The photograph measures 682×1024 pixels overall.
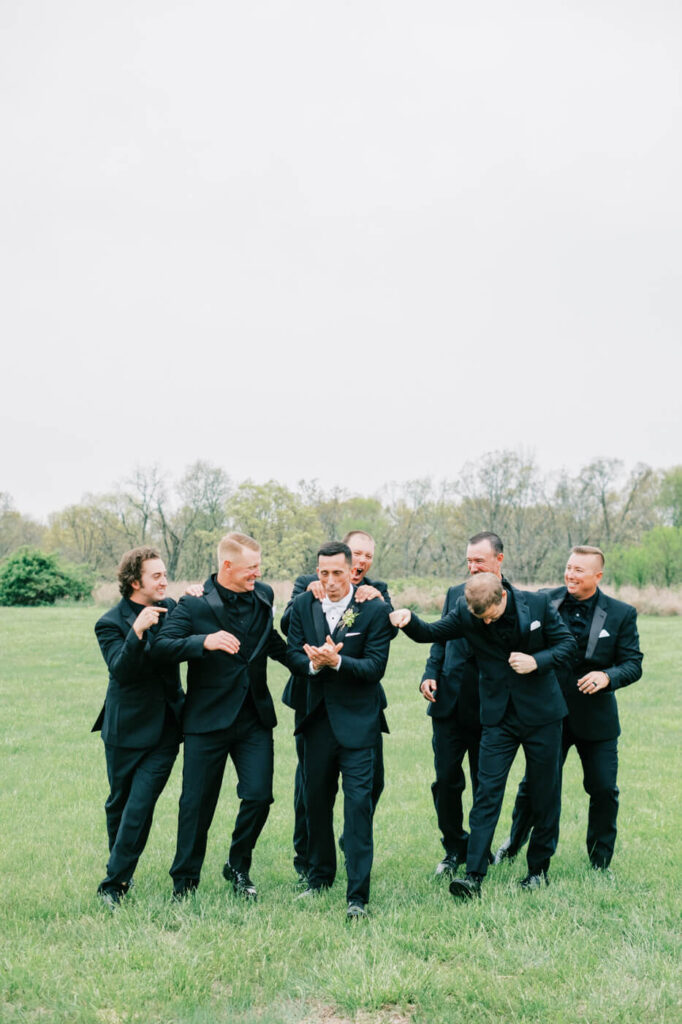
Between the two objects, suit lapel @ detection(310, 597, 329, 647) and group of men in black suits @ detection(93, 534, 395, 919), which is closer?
group of men in black suits @ detection(93, 534, 395, 919)

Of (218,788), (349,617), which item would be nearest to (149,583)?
(349,617)

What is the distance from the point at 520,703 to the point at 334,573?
1533 millimetres

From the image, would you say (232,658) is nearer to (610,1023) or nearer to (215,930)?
(215,930)

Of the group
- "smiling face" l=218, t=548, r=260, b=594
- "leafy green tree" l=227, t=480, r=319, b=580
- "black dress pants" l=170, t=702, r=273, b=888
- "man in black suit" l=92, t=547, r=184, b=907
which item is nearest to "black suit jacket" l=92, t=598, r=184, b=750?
"man in black suit" l=92, t=547, r=184, b=907

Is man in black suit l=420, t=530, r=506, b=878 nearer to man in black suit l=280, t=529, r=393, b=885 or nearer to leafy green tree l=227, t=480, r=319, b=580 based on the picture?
man in black suit l=280, t=529, r=393, b=885

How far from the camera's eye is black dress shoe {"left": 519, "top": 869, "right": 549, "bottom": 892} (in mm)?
6074

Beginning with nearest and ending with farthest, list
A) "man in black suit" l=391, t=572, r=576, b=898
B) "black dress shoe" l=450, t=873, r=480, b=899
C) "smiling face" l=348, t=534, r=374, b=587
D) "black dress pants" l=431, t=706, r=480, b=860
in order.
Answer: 1. "black dress shoe" l=450, t=873, r=480, b=899
2. "man in black suit" l=391, t=572, r=576, b=898
3. "black dress pants" l=431, t=706, r=480, b=860
4. "smiling face" l=348, t=534, r=374, b=587

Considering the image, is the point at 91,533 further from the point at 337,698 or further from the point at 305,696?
the point at 337,698

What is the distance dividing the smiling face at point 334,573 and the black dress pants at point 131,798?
4.79 ft

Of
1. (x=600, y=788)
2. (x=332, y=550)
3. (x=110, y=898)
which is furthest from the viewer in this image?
(x=600, y=788)

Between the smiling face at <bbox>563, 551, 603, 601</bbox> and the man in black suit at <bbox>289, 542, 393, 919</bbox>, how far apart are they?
1600 millimetres

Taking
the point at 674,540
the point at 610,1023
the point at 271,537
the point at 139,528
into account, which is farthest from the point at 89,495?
the point at 610,1023

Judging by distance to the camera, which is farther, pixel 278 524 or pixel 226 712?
pixel 278 524

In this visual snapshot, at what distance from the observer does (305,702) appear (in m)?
6.49
